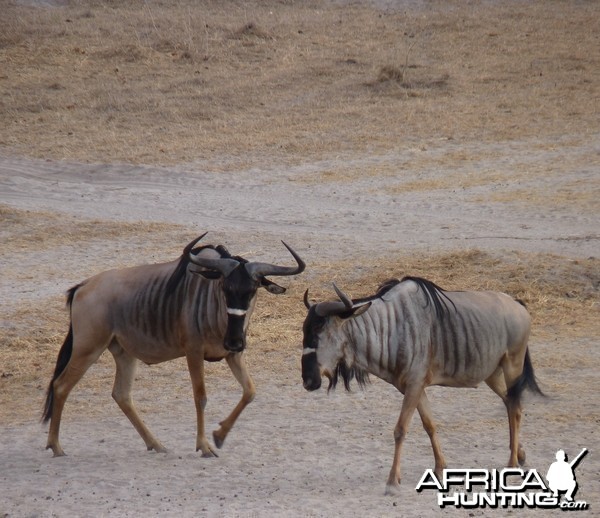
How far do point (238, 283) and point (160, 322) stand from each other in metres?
0.78

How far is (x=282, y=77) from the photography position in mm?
22391

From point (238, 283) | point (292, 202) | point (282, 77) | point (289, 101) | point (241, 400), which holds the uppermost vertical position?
point (282, 77)

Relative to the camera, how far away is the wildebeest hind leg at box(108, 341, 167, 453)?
791 cm

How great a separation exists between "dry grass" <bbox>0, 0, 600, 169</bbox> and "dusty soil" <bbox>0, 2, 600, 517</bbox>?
7 cm

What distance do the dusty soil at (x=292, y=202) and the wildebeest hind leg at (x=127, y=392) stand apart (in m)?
0.14

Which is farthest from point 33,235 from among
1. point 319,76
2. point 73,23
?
point 73,23

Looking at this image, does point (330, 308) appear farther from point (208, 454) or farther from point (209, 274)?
point (208, 454)

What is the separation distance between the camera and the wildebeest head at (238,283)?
24.4 feet

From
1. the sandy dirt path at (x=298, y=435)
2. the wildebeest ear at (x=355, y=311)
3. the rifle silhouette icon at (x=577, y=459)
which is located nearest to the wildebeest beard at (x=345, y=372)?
the wildebeest ear at (x=355, y=311)

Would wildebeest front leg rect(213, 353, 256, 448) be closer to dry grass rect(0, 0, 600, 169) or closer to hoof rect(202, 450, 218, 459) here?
hoof rect(202, 450, 218, 459)

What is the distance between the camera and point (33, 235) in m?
14.4

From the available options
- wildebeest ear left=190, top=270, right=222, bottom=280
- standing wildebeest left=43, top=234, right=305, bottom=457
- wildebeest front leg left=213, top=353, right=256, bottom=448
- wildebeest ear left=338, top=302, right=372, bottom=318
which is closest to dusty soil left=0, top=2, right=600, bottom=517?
wildebeest front leg left=213, top=353, right=256, bottom=448

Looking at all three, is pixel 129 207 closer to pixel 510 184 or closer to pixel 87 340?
pixel 510 184

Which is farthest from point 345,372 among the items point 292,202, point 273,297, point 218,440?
point 292,202
